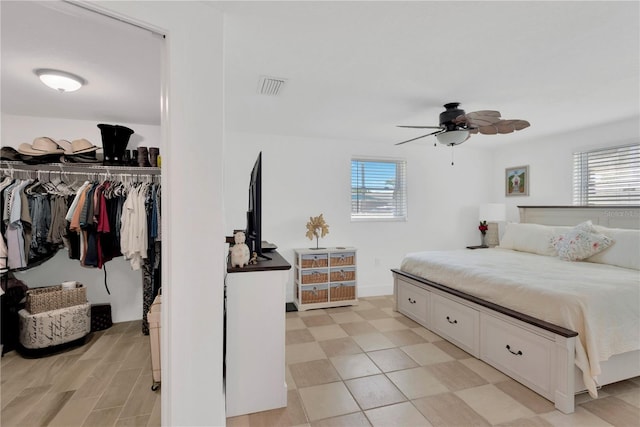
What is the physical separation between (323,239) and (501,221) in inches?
119

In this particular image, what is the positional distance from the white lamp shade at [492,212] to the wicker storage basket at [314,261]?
263 centimetres

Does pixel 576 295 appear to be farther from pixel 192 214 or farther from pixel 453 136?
pixel 192 214

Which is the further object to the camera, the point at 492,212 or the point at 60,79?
the point at 492,212

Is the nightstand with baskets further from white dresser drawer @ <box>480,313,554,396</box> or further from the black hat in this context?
the black hat

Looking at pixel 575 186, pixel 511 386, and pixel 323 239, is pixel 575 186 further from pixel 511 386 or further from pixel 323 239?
pixel 323 239

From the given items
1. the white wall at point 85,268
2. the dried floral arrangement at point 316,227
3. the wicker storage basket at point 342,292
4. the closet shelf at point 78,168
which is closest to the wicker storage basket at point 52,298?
the white wall at point 85,268

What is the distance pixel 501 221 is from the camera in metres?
5.02

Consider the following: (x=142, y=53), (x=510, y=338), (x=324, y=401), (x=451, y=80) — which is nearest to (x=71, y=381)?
(x=324, y=401)

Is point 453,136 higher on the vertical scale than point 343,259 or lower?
higher

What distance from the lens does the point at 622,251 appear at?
2.92m

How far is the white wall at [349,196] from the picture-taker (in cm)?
419

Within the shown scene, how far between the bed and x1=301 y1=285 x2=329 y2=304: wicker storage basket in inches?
38.2

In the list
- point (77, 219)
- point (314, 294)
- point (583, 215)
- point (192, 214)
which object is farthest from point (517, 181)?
point (77, 219)

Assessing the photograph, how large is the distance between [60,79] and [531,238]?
5.08 metres
